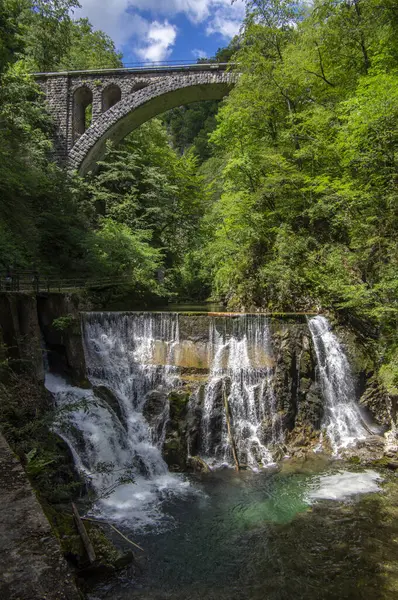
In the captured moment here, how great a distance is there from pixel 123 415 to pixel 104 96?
797 inches

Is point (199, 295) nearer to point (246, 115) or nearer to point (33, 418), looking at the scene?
point (246, 115)

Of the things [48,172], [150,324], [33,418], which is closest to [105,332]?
[150,324]

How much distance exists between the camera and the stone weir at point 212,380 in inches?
418

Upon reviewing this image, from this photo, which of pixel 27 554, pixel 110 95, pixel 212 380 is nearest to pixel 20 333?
pixel 212 380

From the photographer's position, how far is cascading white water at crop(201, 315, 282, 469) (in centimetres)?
1056

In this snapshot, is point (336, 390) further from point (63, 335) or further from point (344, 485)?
point (63, 335)

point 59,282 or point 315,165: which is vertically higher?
point 315,165

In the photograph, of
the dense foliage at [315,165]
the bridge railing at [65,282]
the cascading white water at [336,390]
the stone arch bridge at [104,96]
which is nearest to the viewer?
the cascading white water at [336,390]

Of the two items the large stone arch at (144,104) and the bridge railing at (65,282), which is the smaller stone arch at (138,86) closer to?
the large stone arch at (144,104)

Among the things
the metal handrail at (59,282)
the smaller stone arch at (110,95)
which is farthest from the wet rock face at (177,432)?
the smaller stone arch at (110,95)

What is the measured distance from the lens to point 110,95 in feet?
79.5

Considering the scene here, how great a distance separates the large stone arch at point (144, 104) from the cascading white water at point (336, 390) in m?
16.0

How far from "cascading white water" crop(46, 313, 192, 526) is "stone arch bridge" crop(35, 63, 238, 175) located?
14129mm

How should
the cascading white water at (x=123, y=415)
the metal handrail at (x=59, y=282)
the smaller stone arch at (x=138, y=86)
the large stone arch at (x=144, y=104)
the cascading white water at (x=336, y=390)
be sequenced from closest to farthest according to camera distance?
the cascading white water at (x=123, y=415) → the cascading white water at (x=336, y=390) → the metal handrail at (x=59, y=282) → the large stone arch at (x=144, y=104) → the smaller stone arch at (x=138, y=86)
